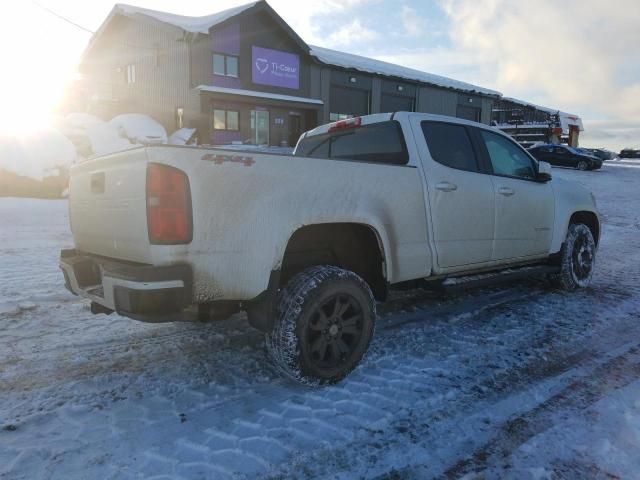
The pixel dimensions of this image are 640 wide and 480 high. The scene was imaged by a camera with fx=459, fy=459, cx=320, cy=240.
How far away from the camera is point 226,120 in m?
24.9

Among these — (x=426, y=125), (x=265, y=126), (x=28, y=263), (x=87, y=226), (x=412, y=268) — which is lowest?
(x=28, y=263)

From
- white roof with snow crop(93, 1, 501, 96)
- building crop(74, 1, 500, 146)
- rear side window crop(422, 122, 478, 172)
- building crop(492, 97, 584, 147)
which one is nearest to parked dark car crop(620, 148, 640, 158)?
building crop(492, 97, 584, 147)

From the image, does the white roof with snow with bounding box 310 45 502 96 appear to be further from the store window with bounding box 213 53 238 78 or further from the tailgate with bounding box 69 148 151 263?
the tailgate with bounding box 69 148 151 263

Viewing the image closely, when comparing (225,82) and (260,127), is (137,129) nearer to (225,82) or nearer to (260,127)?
(225,82)

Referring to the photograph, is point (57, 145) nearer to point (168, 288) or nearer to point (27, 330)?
point (27, 330)

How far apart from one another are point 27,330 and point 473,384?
367cm

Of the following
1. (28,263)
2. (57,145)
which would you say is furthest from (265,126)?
(28,263)

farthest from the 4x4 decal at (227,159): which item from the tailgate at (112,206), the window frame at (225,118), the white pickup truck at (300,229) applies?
the window frame at (225,118)

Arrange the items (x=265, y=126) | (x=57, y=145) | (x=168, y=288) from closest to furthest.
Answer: (x=168, y=288) < (x=57, y=145) < (x=265, y=126)

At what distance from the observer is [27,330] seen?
3.95 m

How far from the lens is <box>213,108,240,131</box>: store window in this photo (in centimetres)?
2442

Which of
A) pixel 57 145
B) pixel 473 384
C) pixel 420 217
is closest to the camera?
pixel 473 384

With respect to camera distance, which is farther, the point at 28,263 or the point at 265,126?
the point at 265,126

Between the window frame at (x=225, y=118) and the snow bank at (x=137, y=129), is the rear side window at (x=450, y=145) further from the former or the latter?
the window frame at (x=225, y=118)
